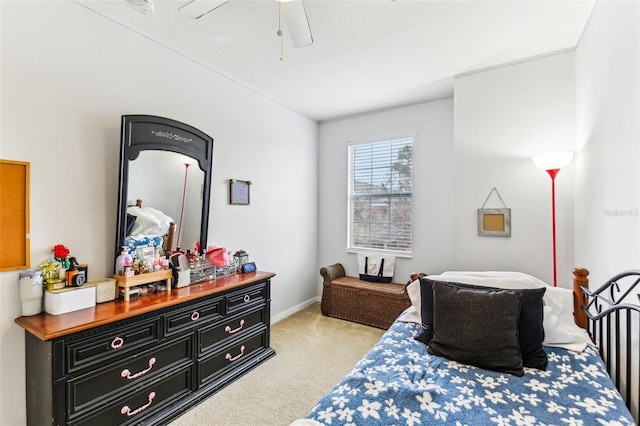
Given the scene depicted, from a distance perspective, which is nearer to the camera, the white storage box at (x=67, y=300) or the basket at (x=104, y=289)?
the white storage box at (x=67, y=300)

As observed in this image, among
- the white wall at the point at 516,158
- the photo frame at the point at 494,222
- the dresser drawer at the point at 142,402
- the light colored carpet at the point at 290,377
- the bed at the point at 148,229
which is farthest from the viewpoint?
the photo frame at the point at 494,222

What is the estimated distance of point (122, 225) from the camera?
2062mm

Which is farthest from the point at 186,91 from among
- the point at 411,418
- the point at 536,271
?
the point at 536,271

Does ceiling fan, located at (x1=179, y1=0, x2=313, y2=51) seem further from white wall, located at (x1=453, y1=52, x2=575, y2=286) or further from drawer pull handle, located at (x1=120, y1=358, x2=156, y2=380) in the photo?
drawer pull handle, located at (x1=120, y1=358, x2=156, y2=380)

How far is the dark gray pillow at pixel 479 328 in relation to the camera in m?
1.55

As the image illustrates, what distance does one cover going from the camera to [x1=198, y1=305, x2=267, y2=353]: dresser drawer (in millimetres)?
2258

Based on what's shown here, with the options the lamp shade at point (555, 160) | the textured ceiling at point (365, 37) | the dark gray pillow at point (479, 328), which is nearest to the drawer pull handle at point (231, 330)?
the dark gray pillow at point (479, 328)

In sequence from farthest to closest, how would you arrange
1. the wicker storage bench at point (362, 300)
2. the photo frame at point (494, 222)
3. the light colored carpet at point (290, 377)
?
the wicker storage bench at point (362, 300) → the photo frame at point (494, 222) → the light colored carpet at point (290, 377)

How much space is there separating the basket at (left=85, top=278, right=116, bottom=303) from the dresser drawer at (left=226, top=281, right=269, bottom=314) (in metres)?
0.79

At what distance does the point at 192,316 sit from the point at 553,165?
3012 mm

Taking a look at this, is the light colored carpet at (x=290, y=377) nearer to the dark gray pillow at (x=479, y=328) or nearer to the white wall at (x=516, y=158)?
the dark gray pillow at (x=479, y=328)

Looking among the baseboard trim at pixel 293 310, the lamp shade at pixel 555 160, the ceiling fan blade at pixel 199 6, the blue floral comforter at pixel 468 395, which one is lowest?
the baseboard trim at pixel 293 310

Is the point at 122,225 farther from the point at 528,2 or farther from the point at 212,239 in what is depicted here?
the point at 528,2

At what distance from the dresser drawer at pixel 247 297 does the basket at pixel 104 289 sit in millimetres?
790
